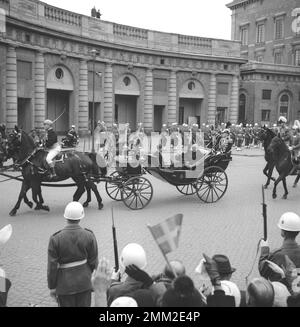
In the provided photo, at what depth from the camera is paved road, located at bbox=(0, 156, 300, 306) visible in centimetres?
Result: 701

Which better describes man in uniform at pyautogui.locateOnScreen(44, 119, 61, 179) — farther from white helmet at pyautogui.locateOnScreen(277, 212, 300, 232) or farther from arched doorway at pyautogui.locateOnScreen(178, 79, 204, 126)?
arched doorway at pyautogui.locateOnScreen(178, 79, 204, 126)

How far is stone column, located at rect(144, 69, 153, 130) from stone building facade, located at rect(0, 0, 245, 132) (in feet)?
0.28

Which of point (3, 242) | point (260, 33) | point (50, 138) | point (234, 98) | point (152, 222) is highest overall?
point (260, 33)

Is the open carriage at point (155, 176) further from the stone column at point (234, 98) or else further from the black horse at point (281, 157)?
the stone column at point (234, 98)

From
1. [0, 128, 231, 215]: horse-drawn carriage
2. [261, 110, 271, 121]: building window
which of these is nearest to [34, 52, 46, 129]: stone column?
[0, 128, 231, 215]: horse-drawn carriage

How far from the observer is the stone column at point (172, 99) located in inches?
1503

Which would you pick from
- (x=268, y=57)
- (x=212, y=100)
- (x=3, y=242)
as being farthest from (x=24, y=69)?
(x=268, y=57)

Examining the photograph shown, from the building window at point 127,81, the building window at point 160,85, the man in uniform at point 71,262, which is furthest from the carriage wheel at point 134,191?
the building window at point 160,85

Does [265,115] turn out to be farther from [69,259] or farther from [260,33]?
[69,259]

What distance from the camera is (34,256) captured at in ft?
25.2

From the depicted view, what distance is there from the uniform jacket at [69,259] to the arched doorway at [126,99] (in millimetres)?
30927

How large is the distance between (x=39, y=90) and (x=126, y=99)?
1062 cm

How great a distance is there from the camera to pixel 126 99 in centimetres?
3756
